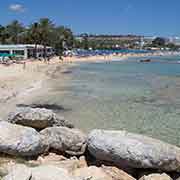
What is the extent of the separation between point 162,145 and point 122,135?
844 mm

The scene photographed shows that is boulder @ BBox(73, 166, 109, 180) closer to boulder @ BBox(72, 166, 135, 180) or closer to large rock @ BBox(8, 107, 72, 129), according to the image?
boulder @ BBox(72, 166, 135, 180)

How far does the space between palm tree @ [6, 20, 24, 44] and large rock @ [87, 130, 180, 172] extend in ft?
277

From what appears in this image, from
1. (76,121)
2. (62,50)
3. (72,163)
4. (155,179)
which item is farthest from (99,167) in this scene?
(62,50)

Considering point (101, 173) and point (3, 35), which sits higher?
point (3, 35)

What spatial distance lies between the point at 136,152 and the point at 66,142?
1.81 metres

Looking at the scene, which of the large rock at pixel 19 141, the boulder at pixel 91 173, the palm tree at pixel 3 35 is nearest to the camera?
the boulder at pixel 91 173

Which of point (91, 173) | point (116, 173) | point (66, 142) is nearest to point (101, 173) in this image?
point (91, 173)

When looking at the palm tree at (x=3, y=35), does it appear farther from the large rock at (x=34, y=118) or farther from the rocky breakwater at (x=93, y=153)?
the rocky breakwater at (x=93, y=153)

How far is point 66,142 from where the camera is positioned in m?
7.29

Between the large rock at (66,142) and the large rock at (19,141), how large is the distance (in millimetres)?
508

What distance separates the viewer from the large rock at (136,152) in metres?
6.14

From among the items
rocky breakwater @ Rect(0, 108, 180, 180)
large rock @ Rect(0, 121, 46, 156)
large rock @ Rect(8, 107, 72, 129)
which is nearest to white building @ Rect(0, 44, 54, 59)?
large rock @ Rect(8, 107, 72, 129)

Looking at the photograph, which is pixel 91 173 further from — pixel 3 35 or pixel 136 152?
pixel 3 35

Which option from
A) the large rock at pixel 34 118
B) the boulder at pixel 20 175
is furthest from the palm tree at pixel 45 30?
the boulder at pixel 20 175
